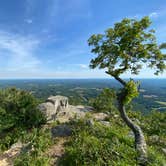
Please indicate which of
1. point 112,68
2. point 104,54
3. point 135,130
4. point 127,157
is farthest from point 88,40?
point 127,157

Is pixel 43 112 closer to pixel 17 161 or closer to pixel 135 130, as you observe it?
pixel 17 161

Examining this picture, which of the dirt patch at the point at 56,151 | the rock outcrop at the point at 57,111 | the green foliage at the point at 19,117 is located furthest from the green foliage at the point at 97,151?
the rock outcrop at the point at 57,111

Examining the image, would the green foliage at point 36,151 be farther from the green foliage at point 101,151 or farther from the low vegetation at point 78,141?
the green foliage at point 101,151

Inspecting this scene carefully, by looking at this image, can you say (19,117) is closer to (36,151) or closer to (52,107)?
(52,107)

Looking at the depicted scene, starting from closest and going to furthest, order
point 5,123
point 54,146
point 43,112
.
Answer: point 54,146 < point 5,123 < point 43,112

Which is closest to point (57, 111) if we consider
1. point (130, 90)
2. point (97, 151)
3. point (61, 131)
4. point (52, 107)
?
point (52, 107)

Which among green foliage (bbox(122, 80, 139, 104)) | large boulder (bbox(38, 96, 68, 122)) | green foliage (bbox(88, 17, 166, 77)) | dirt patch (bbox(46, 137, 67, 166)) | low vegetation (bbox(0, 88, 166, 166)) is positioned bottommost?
dirt patch (bbox(46, 137, 67, 166))

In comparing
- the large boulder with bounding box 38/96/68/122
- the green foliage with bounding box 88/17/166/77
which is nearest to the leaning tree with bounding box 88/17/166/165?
the green foliage with bounding box 88/17/166/77

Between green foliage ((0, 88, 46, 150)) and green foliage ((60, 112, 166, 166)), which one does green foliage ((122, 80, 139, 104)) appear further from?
green foliage ((0, 88, 46, 150))
